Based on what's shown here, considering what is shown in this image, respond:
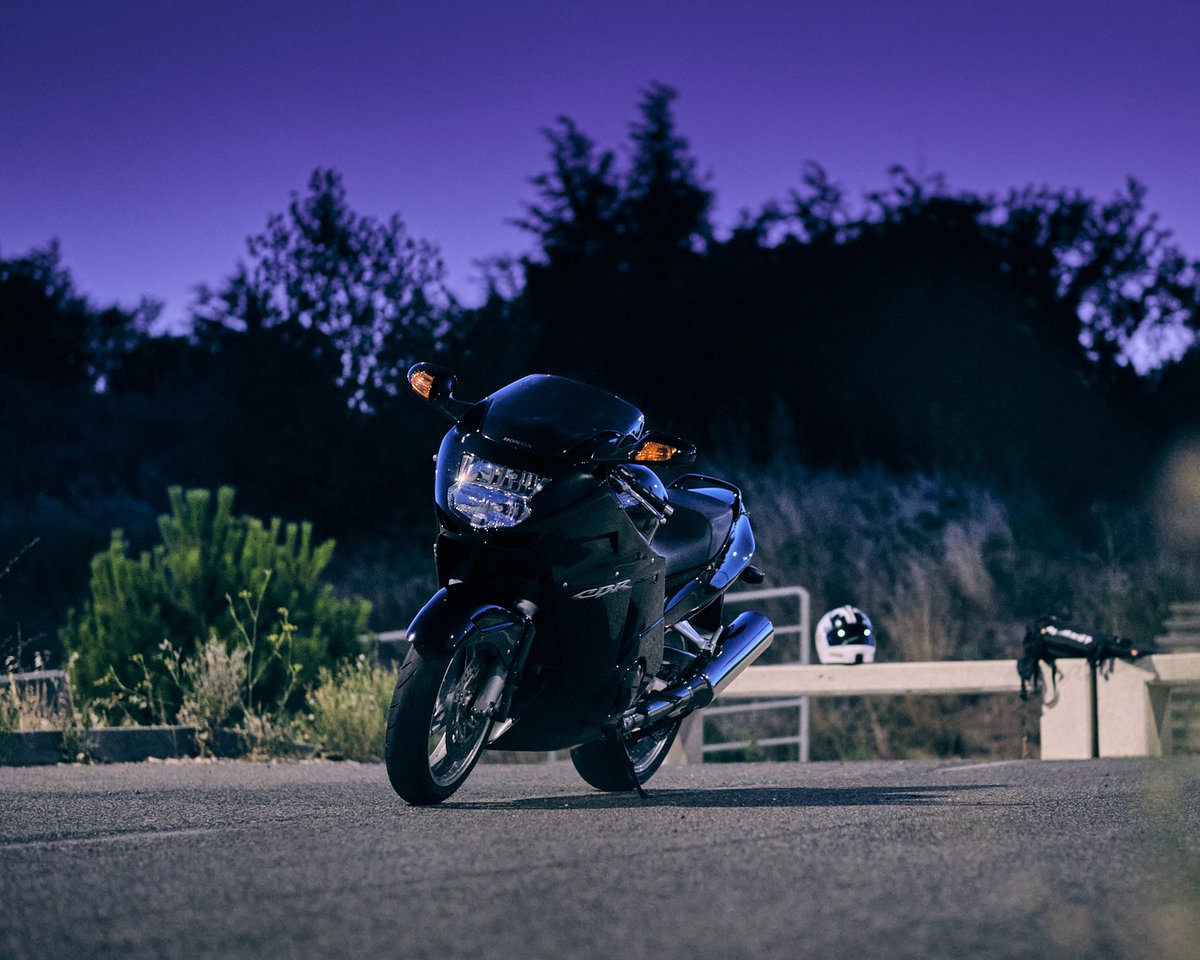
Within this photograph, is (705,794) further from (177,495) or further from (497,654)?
(177,495)

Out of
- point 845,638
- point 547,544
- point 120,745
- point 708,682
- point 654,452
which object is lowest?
point 120,745

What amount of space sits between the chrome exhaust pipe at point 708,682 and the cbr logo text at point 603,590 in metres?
0.51

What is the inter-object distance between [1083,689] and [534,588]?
584 cm

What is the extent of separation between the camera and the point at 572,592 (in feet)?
20.7

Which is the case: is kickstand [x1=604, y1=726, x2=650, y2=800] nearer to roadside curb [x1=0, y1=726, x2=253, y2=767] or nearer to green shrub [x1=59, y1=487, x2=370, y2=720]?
roadside curb [x1=0, y1=726, x2=253, y2=767]

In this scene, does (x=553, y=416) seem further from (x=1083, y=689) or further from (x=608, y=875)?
(x=1083, y=689)

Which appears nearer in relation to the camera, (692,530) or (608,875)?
(608,875)

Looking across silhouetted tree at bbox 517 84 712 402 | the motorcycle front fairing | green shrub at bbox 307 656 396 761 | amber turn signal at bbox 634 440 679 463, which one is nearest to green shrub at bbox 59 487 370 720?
green shrub at bbox 307 656 396 761

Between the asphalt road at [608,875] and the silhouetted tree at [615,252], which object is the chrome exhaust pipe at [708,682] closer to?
the asphalt road at [608,875]

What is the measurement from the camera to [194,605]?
12.7 metres

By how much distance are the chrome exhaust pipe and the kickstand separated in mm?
42

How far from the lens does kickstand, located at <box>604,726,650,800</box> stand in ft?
21.8

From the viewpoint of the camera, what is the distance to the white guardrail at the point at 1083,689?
10.8 meters

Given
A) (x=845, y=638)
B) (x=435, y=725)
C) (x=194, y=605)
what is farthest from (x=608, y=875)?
(x=194, y=605)
